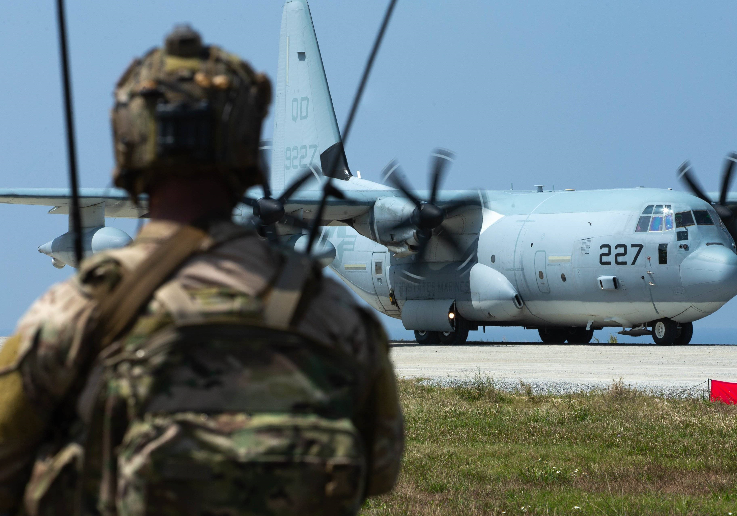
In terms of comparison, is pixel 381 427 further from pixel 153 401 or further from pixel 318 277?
pixel 153 401

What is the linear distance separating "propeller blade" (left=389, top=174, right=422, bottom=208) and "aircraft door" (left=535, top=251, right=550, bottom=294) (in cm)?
296

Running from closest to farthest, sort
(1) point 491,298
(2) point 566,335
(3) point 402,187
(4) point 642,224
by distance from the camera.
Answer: (4) point 642,224 < (3) point 402,187 < (1) point 491,298 < (2) point 566,335

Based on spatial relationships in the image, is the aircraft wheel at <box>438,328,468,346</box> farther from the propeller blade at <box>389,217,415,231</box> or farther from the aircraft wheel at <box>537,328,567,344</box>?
the propeller blade at <box>389,217,415,231</box>

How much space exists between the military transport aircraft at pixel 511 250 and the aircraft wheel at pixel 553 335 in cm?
4

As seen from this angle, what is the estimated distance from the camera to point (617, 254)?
21.9m

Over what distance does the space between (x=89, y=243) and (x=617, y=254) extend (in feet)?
41.3

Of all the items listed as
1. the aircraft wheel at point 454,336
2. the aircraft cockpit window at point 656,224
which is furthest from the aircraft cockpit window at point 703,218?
the aircraft wheel at point 454,336

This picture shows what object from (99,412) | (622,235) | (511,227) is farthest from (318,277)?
(511,227)

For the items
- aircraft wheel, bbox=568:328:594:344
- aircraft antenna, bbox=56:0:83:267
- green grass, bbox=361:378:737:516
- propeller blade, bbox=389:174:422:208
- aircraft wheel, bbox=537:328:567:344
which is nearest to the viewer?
aircraft antenna, bbox=56:0:83:267

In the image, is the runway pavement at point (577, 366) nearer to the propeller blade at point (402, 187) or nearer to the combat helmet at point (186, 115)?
the propeller blade at point (402, 187)

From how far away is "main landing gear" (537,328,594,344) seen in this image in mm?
27000

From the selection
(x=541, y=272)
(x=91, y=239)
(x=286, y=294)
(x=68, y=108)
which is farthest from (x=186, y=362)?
(x=91, y=239)

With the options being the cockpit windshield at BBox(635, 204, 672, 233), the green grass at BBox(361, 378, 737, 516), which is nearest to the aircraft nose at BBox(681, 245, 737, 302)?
the cockpit windshield at BBox(635, 204, 672, 233)

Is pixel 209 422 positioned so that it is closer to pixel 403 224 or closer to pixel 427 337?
pixel 403 224
